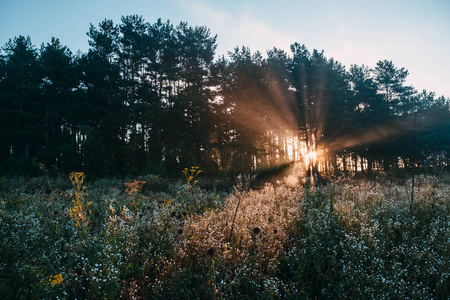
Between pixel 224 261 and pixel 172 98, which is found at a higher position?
pixel 172 98

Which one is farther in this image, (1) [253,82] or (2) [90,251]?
(1) [253,82]

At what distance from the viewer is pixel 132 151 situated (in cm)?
2842

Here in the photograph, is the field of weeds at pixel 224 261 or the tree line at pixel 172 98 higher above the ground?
the tree line at pixel 172 98

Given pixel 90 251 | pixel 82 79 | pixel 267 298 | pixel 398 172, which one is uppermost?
pixel 82 79

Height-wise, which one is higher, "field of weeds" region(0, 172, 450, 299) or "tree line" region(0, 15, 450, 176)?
"tree line" region(0, 15, 450, 176)

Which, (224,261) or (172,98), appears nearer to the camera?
(224,261)

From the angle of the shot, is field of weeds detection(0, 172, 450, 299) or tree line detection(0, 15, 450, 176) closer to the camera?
field of weeds detection(0, 172, 450, 299)

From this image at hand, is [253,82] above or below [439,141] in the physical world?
above

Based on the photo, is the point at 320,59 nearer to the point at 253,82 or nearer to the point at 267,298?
the point at 253,82

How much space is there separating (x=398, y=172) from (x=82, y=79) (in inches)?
1465

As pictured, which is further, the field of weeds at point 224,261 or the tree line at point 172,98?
the tree line at point 172,98

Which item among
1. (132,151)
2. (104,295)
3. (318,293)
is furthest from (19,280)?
(132,151)

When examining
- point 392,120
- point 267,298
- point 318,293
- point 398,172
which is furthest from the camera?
point 392,120

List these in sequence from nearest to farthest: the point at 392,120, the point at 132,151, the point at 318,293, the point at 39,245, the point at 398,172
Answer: the point at 318,293
the point at 39,245
the point at 398,172
the point at 132,151
the point at 392,120
